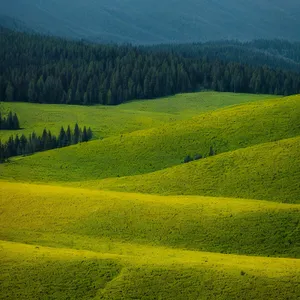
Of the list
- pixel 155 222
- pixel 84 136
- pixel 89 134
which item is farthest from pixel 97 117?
pixel 155 222

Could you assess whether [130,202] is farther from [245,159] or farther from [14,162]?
[14,162]

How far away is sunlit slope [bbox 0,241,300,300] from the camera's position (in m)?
52.0

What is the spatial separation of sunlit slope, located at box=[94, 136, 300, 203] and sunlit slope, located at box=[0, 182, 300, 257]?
27.8ft

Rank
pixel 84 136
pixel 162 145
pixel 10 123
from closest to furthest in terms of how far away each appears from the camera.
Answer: pixel 162 145 < pixel 84 136 < pixel 10 123

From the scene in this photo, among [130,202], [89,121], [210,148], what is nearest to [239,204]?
[130,202]

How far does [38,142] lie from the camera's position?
138 metres

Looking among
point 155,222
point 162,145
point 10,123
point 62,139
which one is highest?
point 162,145

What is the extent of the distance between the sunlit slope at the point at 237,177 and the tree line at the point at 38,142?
122ft

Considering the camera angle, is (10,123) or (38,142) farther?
(10,123)

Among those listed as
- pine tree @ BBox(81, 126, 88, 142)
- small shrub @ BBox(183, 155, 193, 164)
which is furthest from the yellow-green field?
pine tree @ BBox(81, 126, 88, 142)

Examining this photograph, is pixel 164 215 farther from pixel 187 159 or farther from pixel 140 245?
pixel 187 159

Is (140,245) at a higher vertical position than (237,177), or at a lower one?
lower

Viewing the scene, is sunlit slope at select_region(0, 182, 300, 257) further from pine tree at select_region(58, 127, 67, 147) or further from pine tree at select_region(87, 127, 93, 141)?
pine tree at select_region(87, 127, 93, 141)

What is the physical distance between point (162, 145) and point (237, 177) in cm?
2838
